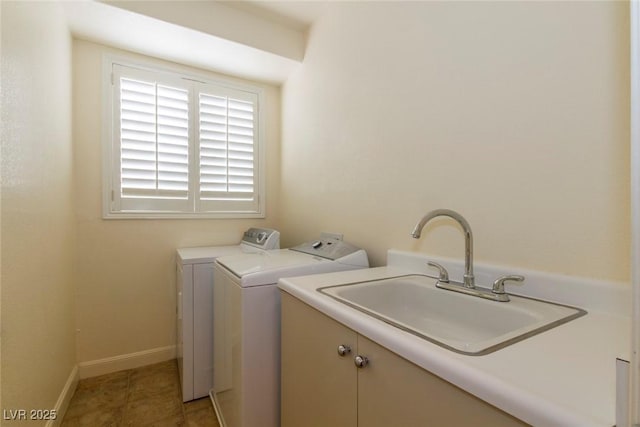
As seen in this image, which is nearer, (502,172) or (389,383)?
(389,383)

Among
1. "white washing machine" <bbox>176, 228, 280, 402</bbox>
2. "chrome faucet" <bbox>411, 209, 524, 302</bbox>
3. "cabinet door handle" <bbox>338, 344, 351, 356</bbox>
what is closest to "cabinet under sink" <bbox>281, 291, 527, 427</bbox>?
"cabinet door handle" <bbox>338, 344, 351, 356</bbox>

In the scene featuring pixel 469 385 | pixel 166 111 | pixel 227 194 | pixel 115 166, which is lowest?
pixel 469 385

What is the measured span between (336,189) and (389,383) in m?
1.36

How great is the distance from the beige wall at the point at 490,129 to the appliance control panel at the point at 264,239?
44 cm

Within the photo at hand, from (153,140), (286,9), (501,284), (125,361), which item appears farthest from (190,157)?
(501,284)

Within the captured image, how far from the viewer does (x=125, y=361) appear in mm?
2105

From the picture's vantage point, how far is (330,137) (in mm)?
1978

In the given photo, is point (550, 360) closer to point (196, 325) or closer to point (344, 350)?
point (344, 350)

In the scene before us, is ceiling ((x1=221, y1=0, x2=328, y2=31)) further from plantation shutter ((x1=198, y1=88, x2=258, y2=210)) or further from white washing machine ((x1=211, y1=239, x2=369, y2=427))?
white washing machine ((x1=211, y1=239, x2=369, y2=427))

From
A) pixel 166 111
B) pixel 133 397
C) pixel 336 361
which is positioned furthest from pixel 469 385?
pixel 166 111

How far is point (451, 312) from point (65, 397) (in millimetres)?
2117

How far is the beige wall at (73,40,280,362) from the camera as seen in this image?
2.00 m

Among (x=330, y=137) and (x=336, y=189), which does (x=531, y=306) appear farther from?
(x=330, y=137)

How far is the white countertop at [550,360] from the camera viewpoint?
0.43 m
